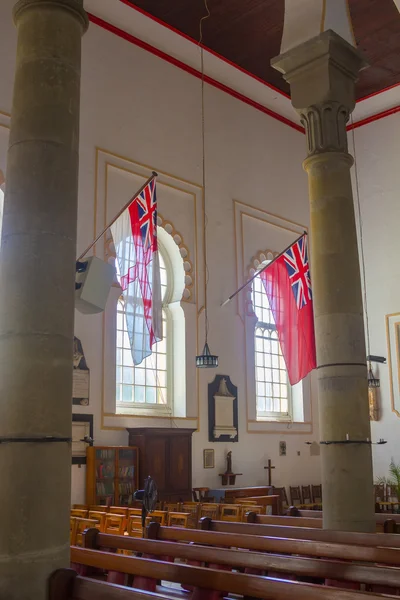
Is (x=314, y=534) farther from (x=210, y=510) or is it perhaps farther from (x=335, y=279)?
(x=210, y=510)

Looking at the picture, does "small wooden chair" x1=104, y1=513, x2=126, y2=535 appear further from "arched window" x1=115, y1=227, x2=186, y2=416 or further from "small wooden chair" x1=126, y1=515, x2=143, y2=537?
"arched window" x1=115, y1=227, x2=186, y2=416

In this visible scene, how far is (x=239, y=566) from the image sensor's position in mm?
4516

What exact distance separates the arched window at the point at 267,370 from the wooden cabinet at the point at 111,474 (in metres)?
4.19

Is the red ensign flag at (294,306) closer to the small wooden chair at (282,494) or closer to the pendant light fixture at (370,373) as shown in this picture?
the small wooden chair at (282,494)

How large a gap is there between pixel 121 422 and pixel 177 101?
6632 millimetres

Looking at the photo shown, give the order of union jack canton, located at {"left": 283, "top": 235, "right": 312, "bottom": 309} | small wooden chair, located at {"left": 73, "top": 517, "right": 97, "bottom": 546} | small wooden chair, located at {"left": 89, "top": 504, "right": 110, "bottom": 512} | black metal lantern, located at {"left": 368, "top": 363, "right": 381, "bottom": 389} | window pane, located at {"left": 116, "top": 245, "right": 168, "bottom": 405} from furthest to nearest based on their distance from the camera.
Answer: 1. black metal lantern, located at {"left": 368, "top": 363, "right": 381, "bottom": 389}
2. window pane, located at {"left": 116, "top": 245, "right": 168, "bottom": 405}
3. union jack canton, located at {"left": 283, "top": 235, "right": 312, "bottom": 309}
4. small wooden chair, located at {"left": 89, "top": 504, "right": 110, "bottom": 512}
5. small wooden chair, located at {"left": 73, "top": 517, "right": 97, "bottom": 546}

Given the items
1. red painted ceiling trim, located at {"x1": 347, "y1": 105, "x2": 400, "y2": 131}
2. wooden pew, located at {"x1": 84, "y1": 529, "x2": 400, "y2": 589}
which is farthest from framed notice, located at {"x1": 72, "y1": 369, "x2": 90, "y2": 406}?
red painted ceiling trim, located at {"x1": 347, "y1": 105, "x2": 400, "y2": 131}

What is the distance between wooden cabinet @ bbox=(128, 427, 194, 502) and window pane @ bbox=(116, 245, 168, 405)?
858 mm

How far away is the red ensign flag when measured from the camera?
10.8 metres

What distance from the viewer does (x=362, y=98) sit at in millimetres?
16844

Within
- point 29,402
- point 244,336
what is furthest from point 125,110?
point 29,402

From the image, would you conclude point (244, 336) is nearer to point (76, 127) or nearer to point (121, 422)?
point (121, 422)

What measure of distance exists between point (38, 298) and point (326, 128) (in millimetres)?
4263

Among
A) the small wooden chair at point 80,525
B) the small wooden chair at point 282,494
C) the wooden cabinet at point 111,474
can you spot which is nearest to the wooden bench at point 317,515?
the small wooden chair at point 80,525
